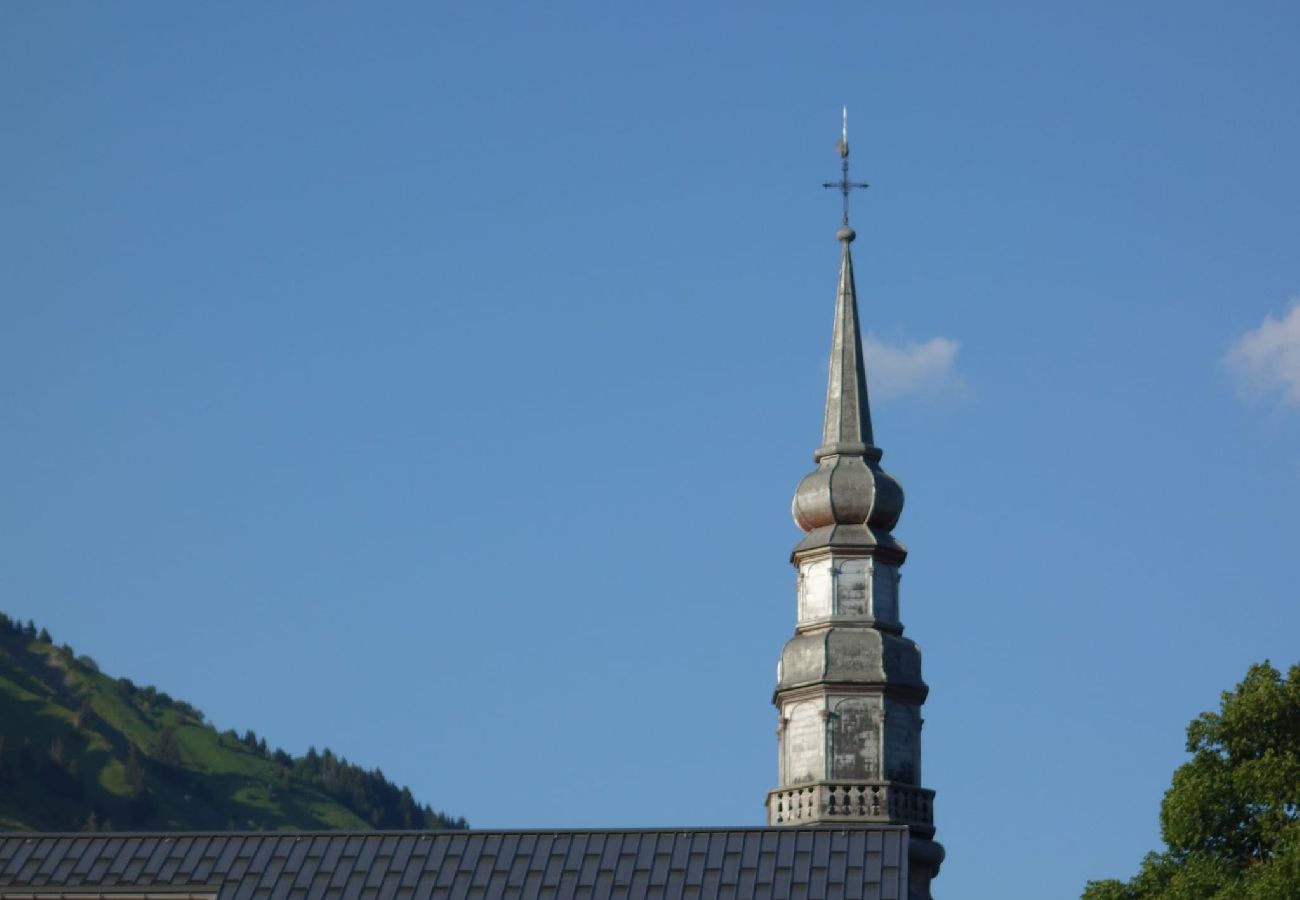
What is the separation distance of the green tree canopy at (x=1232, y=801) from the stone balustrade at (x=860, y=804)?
7.94 m

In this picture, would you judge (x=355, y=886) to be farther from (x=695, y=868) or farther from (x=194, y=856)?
(x=695, y=868)

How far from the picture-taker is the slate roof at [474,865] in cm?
4472

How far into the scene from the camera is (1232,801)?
55.8 meters

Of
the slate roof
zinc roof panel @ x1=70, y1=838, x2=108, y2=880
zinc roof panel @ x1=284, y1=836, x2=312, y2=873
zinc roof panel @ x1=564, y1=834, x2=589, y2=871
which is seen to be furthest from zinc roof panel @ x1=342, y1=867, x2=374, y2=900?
zinc roof panel @ x1=70, y1=838, x2=108, y2=880

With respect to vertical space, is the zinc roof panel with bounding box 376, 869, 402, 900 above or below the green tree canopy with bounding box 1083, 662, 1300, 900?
below

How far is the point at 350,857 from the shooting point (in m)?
47.3

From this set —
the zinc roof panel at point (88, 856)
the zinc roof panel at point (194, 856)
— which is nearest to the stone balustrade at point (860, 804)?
the zinc roof panel at point (194, 856)

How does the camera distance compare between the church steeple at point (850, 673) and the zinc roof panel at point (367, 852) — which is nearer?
the zinc roof panel at point (367, 852)

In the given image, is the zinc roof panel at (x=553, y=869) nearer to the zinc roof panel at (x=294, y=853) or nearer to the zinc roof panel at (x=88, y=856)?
the zinc roof panel at (x=294, y=853)

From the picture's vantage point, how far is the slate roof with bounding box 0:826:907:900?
4472cm

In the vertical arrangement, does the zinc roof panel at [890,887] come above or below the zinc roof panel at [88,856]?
below

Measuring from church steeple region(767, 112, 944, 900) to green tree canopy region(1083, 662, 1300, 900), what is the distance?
21.6ft

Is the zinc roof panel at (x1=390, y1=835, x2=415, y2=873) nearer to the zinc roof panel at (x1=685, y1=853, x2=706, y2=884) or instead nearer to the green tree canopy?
the zinc roof panel at (x1=685, y1=853, x2=706, y2=884)


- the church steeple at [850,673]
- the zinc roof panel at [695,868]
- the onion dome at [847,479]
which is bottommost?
the zinc roof panel at [695,868]
